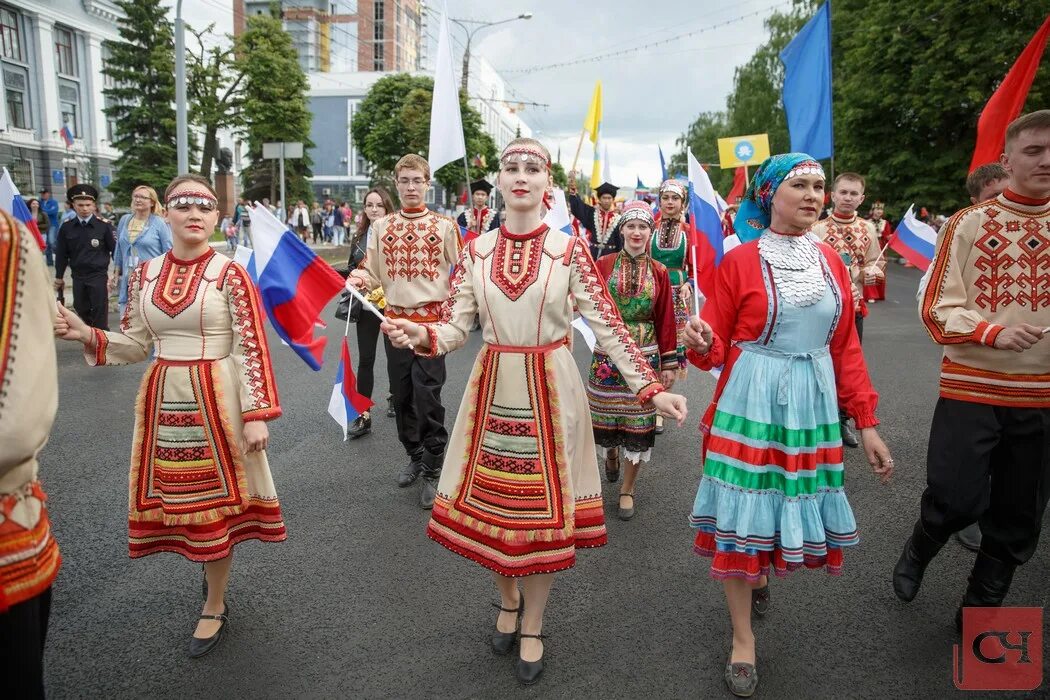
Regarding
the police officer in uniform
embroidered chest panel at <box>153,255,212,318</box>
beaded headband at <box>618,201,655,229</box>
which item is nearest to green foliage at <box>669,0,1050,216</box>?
beaded headband at <box>618,201,655,229</box>

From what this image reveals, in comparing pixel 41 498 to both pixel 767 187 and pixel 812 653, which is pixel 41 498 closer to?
pixel 767 187

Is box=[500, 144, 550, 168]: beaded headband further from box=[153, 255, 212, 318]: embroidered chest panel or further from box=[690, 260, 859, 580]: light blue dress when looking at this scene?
box=[153, 255, 212, 318]: embroidered chest panel

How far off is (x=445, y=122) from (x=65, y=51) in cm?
4756

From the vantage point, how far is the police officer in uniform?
906 centimetres

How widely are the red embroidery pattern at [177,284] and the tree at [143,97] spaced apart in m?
35.7

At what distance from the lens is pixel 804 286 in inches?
116

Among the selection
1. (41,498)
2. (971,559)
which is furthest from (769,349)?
(41,498)

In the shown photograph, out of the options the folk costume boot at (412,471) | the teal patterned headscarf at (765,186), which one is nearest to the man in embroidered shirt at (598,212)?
the folk costume boot at (412,471)

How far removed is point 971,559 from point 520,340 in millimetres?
3023

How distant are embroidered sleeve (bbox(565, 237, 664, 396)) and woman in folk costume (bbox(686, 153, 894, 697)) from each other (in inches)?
9.9

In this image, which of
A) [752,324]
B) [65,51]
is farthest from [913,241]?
[65,51]

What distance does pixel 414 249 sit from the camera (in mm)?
5133

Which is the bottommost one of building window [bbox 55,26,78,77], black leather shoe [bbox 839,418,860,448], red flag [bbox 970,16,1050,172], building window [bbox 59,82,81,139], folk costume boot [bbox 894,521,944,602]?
black leather shoe [bbox 839,418,860,448]

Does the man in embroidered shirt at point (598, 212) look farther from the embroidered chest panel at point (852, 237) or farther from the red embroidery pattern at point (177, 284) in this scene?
the red embroidery pattern at point (177, 284)
